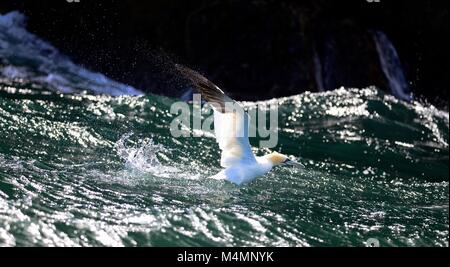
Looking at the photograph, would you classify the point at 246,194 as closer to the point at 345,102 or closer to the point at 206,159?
the point at 206,159

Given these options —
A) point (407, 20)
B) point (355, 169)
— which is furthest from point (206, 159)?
point (407, 20)

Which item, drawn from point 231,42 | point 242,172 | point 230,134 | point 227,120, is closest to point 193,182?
point 242,172

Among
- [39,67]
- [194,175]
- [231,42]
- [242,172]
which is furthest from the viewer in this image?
[231,42]

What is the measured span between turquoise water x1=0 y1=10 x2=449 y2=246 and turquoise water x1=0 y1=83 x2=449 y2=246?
0.06ft

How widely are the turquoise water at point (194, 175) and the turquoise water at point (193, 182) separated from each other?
0.06 feet

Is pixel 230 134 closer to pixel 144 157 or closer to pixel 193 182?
pixel 193 182

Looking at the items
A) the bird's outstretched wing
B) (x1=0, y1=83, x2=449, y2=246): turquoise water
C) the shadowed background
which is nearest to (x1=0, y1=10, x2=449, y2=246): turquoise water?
(x1=0, y1=83, x2=449, y2=246): turquoise water

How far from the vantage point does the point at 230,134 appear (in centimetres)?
809

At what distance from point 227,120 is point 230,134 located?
0.53 ft

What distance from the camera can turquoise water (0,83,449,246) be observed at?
686 cm

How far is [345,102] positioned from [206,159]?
5388 mm

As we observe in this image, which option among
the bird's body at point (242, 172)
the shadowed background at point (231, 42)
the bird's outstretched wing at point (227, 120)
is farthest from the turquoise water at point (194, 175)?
the shadowed background at point (231, 42)

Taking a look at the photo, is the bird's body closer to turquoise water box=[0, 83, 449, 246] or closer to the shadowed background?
turquoise water box=[0, 83, 449, 246]

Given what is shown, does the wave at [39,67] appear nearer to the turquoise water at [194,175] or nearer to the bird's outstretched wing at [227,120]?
the turquoise water at [194,175]
